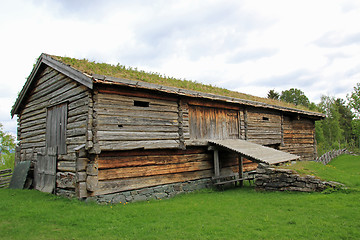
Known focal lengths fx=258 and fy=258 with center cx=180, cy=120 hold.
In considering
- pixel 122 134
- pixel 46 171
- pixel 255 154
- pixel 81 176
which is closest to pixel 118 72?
pixel 122 134

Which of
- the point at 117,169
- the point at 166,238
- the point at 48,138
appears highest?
the point at 48,138

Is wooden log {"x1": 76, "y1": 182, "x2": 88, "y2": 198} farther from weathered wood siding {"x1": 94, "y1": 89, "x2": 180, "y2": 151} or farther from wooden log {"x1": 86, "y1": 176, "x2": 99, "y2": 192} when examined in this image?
weathered wood siding {"x1": 94, "y1": 89, "x2": 180, "y2": 151}

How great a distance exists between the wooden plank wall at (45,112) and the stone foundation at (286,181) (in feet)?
22.1

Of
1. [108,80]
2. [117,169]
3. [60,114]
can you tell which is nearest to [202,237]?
[117,169]

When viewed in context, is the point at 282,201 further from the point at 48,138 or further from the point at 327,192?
the point at 48,138

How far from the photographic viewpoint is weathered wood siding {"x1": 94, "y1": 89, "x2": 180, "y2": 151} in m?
9.27

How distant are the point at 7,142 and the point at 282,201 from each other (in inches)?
1214

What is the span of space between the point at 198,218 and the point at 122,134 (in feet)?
14.1

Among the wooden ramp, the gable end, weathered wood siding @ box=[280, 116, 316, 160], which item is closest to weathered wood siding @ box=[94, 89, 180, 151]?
the gable end

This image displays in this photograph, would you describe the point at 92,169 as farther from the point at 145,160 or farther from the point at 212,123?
the point at 212,123

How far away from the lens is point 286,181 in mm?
9562

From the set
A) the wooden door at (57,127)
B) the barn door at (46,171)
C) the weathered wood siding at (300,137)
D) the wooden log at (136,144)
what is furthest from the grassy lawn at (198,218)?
the weathered wood siding at (300,137)

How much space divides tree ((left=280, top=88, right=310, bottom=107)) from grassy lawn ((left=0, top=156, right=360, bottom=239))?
1695 inches

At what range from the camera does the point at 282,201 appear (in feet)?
27.2
